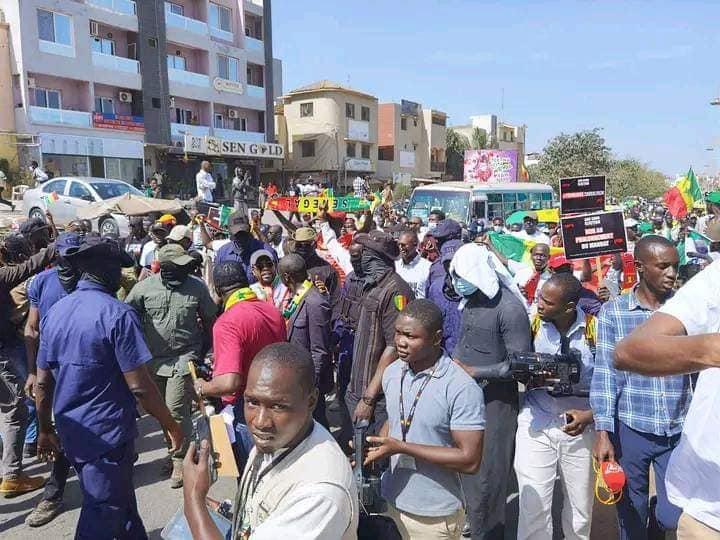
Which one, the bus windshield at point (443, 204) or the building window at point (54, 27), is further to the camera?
the building window at point (54, 27)

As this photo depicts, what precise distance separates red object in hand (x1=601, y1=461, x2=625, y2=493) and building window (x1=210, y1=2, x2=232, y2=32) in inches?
1330

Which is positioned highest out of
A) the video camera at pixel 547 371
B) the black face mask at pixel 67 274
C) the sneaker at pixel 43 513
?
the black face mask at pixel 67 274

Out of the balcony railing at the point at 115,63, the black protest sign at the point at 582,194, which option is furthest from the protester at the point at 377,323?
the balcony railing at the point at 115,63

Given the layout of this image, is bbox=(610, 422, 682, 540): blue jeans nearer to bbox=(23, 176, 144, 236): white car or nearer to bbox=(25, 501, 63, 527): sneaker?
bbox=(25, 501, 63, 527): sneaker

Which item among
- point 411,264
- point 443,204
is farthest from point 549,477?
point 443,204

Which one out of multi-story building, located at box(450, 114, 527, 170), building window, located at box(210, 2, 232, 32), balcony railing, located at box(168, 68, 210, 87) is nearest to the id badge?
balcony railing, located at box(168, 68, 210, 87)

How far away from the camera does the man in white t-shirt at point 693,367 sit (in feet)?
4.89

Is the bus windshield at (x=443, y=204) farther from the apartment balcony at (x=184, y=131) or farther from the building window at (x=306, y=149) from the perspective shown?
the building window at (x=306, y=149)

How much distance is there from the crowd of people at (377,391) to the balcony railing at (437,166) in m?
47.2

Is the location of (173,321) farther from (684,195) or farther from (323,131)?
(323,131)

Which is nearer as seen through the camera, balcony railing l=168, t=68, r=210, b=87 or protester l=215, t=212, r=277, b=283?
protester l=215, t=212, r=277, b=283

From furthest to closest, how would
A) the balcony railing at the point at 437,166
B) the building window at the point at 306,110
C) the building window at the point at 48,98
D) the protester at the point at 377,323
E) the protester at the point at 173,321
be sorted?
1. the balcony railing at the point at 437,166
2. the building window at the point at 306,110
3. the building window at the point at 48,98
4. the protester at the point at 173,321
5. the protester at the point at 377,323

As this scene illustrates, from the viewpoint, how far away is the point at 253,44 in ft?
111

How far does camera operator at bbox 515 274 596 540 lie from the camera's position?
304cm
